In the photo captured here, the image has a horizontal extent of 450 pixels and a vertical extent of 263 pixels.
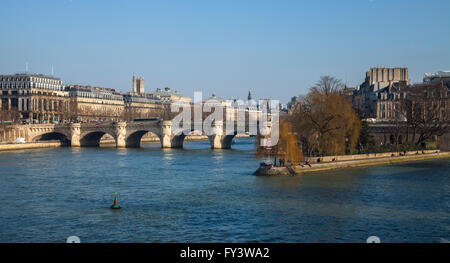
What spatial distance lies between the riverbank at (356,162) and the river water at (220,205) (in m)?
1.22

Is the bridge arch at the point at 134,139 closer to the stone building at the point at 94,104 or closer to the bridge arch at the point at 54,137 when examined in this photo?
the bridge arch at the point at 54,137

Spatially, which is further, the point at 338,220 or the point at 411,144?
the point at 411,144

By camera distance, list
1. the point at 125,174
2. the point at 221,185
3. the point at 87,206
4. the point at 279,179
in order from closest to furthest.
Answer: the point at 87,206, the point at 221,185, the point at 279,179, the point at 125,174

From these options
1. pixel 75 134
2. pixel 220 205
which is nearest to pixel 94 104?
pixel 75 134

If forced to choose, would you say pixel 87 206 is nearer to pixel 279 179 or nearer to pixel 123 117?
pixel 279 179

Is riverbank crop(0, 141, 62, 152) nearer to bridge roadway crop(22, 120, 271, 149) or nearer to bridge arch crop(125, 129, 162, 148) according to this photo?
bridge roadway crop(22, 120, 271, 149)

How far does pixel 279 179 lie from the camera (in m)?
36.8

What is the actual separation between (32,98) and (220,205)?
312 feet

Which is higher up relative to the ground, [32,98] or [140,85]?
[140,85]

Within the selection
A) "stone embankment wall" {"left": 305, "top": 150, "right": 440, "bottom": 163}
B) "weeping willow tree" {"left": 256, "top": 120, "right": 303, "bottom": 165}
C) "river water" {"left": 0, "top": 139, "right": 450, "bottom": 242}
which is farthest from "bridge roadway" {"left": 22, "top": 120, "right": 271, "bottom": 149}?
"river water" {"left": 0, "top": 139, "right": 450, "bottom": 242}

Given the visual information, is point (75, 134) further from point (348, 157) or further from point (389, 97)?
point (389, 97)

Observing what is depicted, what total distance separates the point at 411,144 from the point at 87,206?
144 ft

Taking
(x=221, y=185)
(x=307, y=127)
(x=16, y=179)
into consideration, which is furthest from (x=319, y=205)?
(x=16, y=179)

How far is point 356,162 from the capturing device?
1884 inches
